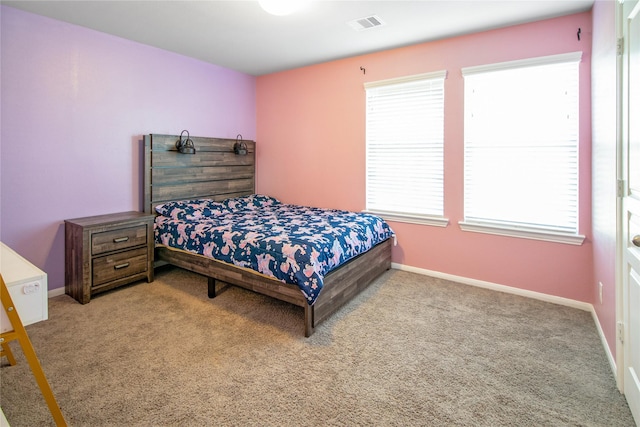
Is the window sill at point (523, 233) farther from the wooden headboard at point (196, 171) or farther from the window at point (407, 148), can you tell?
the wooden headboard at point (196, 171)

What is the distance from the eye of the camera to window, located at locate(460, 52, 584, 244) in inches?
115

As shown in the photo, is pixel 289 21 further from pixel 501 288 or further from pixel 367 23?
pixel 501 288

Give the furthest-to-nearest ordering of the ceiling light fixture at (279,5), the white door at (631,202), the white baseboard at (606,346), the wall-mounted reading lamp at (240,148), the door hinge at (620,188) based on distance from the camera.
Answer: the wall-mounted reading lamp at (240,148) → the ceiling light fixture at (279,5) → the white baseboard at (606,346) → the door hinge at (620,188) → the white door at (631,202)

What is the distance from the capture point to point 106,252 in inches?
123

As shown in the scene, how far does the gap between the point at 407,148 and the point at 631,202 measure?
2270 mm

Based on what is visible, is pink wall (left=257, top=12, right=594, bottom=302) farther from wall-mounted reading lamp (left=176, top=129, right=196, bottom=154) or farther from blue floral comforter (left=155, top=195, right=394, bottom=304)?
wall-mounted reading lamp (left=176, top=129, right=196, bottom=154)

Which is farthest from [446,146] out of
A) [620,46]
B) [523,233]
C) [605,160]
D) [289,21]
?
[289,21]

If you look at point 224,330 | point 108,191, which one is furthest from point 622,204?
point 108,191

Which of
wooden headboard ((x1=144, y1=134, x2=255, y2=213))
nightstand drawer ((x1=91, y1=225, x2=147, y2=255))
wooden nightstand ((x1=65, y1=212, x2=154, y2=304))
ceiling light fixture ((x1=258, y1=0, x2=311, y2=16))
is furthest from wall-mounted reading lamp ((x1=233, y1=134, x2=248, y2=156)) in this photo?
ceiling light fixture ((x1=258, y1=0, x2=311, y2=16))

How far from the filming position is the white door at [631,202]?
158cm

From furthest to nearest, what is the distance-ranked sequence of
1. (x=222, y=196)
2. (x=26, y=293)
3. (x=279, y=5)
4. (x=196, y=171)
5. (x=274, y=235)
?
(x=222, y=196) → (x=196, y=171) → (x=274, y=235) → (x=279, y=5) → (x=26, y=293)

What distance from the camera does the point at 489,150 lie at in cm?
329

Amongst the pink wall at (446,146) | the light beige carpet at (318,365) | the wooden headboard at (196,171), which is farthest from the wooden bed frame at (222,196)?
the pink wall at (446,146)

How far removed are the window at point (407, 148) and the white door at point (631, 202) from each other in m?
1.81
